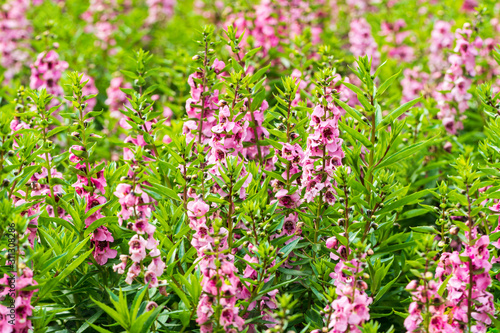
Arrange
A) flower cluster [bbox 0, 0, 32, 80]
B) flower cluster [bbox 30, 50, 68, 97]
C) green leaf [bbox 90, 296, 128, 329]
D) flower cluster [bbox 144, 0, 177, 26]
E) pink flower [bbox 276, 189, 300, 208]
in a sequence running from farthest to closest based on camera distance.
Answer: flower cluster [bbox 144, 0, 177, 26]
flower cluster [bbox 0, 0, 32, 80]
flower cluster [bbox 30, 50, 68, 97]
pink flower [bbox 276, 189, 300, 208]
green leaf [bbox 90, 296, 128, 329]

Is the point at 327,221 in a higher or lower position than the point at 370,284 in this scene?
higher

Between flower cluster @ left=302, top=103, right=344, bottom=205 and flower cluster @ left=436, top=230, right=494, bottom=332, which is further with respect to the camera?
flower cluster @ left=302, top=103, right=344, bottom=205

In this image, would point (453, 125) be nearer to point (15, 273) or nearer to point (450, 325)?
point (450, 325)

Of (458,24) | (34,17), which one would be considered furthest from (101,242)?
(34,17)

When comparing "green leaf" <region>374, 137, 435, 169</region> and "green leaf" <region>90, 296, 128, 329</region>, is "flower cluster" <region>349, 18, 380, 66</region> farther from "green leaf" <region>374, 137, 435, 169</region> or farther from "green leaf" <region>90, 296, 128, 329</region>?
"green leaf" <region>90, 296, 128, 329</region>

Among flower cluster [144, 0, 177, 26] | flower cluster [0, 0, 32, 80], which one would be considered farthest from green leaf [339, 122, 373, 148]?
flower cluster [144, 0, 177, 26]

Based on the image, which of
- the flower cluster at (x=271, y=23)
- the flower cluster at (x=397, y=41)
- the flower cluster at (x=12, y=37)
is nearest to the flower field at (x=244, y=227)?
the flower cluster at (x=271, y=23)

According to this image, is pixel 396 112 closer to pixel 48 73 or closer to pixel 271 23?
pixel 48 73

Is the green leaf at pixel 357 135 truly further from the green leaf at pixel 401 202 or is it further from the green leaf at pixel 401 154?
the green leaf at pixel 401 202

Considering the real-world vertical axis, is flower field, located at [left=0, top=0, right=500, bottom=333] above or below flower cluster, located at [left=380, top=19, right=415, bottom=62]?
below

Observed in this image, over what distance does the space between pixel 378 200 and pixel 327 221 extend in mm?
441

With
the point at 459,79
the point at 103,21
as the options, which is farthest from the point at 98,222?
the point at 103,21

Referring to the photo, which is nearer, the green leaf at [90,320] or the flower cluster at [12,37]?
the green leaf at [90,320]

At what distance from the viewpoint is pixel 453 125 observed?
17.4 ft
